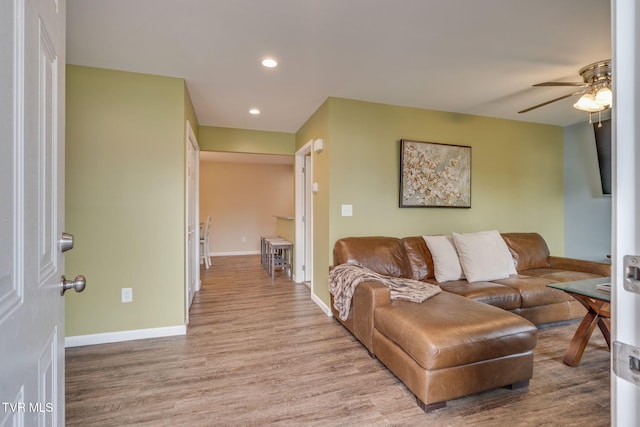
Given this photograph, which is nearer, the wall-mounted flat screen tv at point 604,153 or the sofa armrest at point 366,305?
the sofa armrest at point 366,305

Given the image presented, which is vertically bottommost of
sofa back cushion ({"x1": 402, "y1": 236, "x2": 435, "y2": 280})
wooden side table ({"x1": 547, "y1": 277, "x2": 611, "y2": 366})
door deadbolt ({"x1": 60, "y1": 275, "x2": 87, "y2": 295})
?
wooden side table ({"x1": 547, "y1": 277, "x2": 611, "y2": 366})

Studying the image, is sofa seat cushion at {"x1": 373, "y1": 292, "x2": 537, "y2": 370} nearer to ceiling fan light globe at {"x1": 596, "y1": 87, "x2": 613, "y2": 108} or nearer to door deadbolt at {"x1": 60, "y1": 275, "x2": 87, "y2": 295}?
→ door deadbolt at {"x1": 60, "y1": 275, "x2": 87, "y2": 295}

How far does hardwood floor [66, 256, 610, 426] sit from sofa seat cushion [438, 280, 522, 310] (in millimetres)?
406

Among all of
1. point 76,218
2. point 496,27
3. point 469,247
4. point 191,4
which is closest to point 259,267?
point 76,218

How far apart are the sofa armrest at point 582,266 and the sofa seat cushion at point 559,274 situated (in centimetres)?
8

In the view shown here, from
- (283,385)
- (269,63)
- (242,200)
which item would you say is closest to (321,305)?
(283,385)

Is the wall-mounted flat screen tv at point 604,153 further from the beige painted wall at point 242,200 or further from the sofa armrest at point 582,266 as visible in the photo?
the beige painted wall at point 242,200

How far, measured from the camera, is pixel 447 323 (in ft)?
5.72

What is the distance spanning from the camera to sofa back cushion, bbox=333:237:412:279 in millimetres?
2883

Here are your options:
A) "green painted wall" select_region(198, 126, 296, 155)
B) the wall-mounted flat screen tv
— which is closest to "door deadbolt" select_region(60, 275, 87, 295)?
"green painted wall" select_region(198, 126, 296, 155)

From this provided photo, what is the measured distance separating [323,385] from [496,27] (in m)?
2.78

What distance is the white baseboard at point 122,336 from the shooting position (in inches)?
95.4

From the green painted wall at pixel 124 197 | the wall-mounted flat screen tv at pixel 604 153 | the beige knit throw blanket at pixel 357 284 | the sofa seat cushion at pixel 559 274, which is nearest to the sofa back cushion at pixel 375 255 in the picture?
the beige knit throw blanket at pixel 357 284

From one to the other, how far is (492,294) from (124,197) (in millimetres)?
3464
